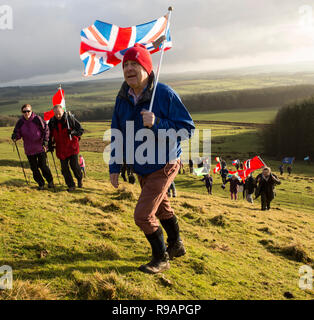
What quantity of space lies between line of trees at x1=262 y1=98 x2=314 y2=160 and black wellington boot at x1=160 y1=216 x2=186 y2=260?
61.4 meters

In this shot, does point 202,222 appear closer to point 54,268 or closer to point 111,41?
point 54,268

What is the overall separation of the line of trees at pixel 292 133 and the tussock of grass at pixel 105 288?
62.8m

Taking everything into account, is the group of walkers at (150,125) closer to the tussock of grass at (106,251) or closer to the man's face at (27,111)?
the tussock of grass at (106,251)

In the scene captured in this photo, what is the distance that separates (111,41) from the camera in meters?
5.73

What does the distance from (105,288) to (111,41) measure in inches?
186

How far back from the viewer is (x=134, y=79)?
379 centimetres

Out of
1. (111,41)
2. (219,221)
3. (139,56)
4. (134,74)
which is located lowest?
(219,221)

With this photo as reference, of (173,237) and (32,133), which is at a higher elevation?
(32,133)

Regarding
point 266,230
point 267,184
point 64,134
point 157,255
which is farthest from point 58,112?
point 267,184

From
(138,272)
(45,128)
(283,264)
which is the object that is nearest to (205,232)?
(283,264)

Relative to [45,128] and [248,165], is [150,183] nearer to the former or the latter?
[45,128]

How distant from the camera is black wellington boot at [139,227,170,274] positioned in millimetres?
4059

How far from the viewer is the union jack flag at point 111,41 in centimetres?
563

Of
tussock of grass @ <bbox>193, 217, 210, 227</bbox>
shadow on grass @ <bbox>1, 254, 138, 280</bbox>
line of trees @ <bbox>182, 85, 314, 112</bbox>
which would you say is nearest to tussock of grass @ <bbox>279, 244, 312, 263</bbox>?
tussock of grass @ <bbox>193, 217, 210, 227</bbox>
